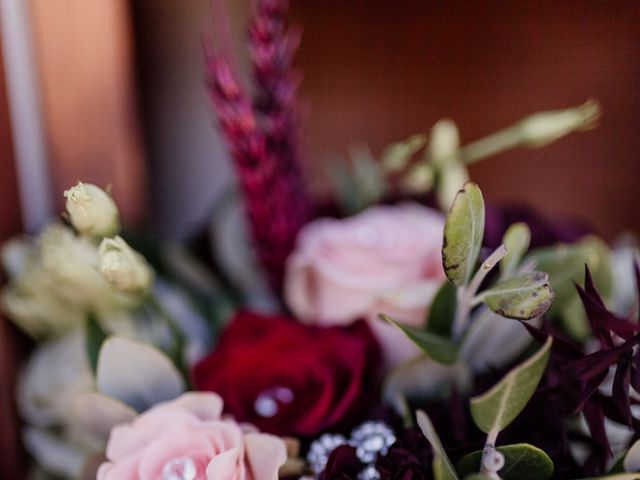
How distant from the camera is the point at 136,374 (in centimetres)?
40

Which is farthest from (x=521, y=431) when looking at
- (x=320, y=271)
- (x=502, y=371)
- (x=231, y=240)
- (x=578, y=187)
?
(x=578, y=187)

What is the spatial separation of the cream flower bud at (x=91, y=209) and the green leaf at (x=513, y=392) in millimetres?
206

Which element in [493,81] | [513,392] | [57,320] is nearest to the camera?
[513,392]

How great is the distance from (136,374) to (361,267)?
0.60ft

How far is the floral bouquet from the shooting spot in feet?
1.06

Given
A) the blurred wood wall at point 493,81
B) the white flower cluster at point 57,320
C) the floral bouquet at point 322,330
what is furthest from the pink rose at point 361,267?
the blurred wood wall at point 493,81

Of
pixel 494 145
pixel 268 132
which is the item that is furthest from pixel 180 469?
pixel 494 145

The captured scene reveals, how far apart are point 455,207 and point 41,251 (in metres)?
0.32

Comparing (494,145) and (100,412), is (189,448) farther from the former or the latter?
(494,145)

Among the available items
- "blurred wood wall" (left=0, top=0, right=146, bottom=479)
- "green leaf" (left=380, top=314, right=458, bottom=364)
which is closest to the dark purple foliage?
"green leaf" (left=380, top=314, right=458, bottom=364)

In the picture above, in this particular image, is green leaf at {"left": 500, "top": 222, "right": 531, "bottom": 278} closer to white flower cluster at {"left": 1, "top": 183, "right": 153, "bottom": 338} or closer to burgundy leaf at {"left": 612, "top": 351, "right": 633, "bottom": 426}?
burgundy leaf at {"left": 612, "top": 351, "right": 633, "bottom": 426}

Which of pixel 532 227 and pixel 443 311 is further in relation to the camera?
pixel 532 227

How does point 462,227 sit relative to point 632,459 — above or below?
above

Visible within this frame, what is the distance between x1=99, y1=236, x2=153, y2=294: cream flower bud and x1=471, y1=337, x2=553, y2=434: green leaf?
19 centimetres
